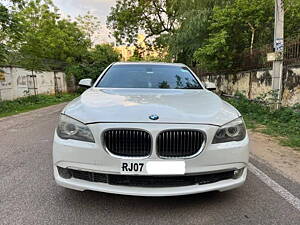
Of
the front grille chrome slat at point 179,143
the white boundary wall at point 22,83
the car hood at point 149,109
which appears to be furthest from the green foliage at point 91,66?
the front grille chrome slat at point 179,143

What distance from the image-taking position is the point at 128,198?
9.65 feet

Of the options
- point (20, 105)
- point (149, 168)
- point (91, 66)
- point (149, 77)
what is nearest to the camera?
point (149, 168)

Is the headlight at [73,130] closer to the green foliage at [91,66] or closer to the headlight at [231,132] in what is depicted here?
the headlight at [231,132]

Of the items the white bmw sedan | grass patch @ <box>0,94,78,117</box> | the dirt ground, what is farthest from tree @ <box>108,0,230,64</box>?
the white bmw sedan

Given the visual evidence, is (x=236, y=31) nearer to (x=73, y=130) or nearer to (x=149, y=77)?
(x=149, y=77)

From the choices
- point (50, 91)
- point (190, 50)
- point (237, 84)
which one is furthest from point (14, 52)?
point (237, 84)

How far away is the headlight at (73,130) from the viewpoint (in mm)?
2518

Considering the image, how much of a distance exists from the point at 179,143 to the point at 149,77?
193 cm

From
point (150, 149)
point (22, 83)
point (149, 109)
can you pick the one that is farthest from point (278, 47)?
point (22, 83)

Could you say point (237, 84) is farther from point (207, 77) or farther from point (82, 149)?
point (82, 149)

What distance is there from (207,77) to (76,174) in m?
17.2

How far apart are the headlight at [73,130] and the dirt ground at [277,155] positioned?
270cm

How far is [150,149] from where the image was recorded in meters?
2.45

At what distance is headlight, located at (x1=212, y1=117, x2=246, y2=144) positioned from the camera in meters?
2.55
